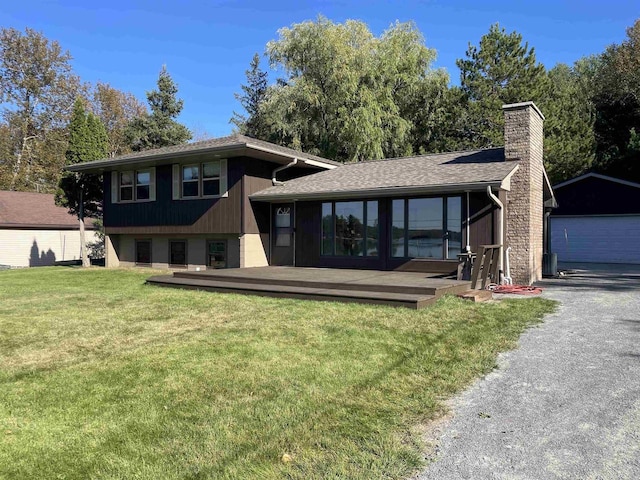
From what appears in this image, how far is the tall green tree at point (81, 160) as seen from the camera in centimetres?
1880

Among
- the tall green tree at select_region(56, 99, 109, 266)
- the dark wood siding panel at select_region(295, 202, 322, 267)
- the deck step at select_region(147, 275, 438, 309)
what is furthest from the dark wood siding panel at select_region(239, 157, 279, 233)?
the tall green tree at select_region(56, 99, 109, 266)

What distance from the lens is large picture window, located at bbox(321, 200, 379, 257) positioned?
469 inches

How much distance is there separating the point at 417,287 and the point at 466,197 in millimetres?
3755

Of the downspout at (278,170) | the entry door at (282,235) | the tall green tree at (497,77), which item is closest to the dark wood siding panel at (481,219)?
the entry door at (282,235)

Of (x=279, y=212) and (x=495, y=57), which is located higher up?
(x=495, y=57)

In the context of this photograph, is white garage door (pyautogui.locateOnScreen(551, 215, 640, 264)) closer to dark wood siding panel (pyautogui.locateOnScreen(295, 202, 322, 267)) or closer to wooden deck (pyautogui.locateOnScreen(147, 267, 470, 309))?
wooden deck (pyautogui.locateOnScreen(147, 267, 470, 309))

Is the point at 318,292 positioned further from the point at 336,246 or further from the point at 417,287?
the point at 336,246

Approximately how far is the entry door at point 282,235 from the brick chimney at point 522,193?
6.18 metres

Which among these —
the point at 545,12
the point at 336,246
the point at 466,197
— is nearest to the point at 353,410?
the point at 466,197

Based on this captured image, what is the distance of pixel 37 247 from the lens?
78.4 ft

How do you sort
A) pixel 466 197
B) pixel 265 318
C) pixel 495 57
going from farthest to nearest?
pixel 495 57, pixel 466 197, pixel 265 318

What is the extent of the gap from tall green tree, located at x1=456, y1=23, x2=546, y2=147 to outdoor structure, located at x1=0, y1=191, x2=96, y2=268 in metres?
22.4

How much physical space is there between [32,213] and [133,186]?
39.0 ft

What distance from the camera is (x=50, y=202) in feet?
85.6
